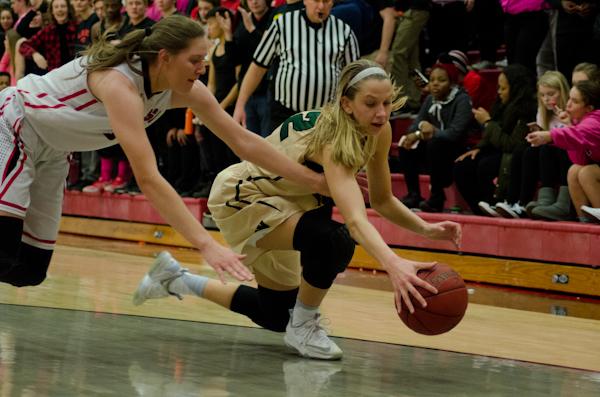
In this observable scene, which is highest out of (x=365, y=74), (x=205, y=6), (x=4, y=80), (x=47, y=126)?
(x=365, y=74)

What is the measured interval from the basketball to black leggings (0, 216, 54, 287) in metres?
1.52

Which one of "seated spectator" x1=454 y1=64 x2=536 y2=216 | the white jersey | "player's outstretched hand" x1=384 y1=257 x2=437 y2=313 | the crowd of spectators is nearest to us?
"player's outstretched hand" x1=384 y1=257 x2=437 y2=313

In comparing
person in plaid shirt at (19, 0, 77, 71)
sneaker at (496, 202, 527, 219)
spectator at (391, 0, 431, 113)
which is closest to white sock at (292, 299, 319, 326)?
sneaker at (496, 202, 527, 219)

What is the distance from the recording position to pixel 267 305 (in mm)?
4605

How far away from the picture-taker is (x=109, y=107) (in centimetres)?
396

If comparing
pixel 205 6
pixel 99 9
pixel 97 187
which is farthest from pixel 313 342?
pixel 99 9

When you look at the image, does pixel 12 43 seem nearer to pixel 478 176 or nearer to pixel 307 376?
pixel 478 176

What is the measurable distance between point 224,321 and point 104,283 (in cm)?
146

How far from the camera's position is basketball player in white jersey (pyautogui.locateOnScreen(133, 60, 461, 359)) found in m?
4.20

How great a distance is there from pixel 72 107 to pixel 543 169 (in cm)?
400

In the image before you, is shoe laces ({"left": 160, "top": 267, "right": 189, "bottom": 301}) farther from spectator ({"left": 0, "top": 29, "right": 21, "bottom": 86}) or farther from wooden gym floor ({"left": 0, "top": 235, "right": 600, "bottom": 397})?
spectator ({"left": 0, "top": 29, "right": 21, "bottom": 86})

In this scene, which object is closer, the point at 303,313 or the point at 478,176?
the point at 303,313

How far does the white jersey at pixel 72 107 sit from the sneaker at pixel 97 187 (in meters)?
6.56

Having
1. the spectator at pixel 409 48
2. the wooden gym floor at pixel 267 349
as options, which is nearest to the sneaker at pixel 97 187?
the spectator at pixel 409 48
